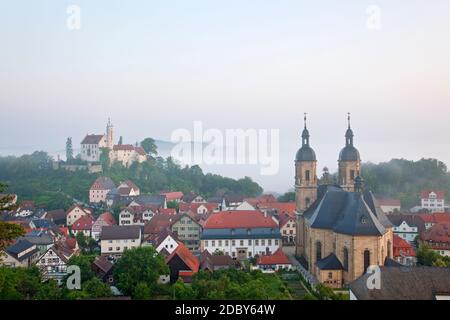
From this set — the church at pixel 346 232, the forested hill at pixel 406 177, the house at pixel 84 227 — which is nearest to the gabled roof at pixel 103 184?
the house at pixel 84 227

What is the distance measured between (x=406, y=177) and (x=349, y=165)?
44956 millimetres

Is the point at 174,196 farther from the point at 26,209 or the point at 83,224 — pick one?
the point at 83,224

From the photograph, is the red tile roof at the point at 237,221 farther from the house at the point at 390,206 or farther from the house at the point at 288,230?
the house at the point at 390,206

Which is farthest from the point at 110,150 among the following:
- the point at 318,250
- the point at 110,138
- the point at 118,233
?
the point at 318,250

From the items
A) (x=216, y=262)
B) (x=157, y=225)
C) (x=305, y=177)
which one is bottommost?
(x=216, y=262)

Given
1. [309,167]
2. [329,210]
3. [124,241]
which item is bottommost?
[124,241]

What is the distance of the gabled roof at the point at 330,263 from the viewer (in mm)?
27031

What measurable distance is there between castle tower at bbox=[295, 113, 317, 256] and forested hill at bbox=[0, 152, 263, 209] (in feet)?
100

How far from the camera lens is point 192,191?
67062mm

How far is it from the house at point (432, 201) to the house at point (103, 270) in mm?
49158

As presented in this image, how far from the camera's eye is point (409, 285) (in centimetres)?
1911
